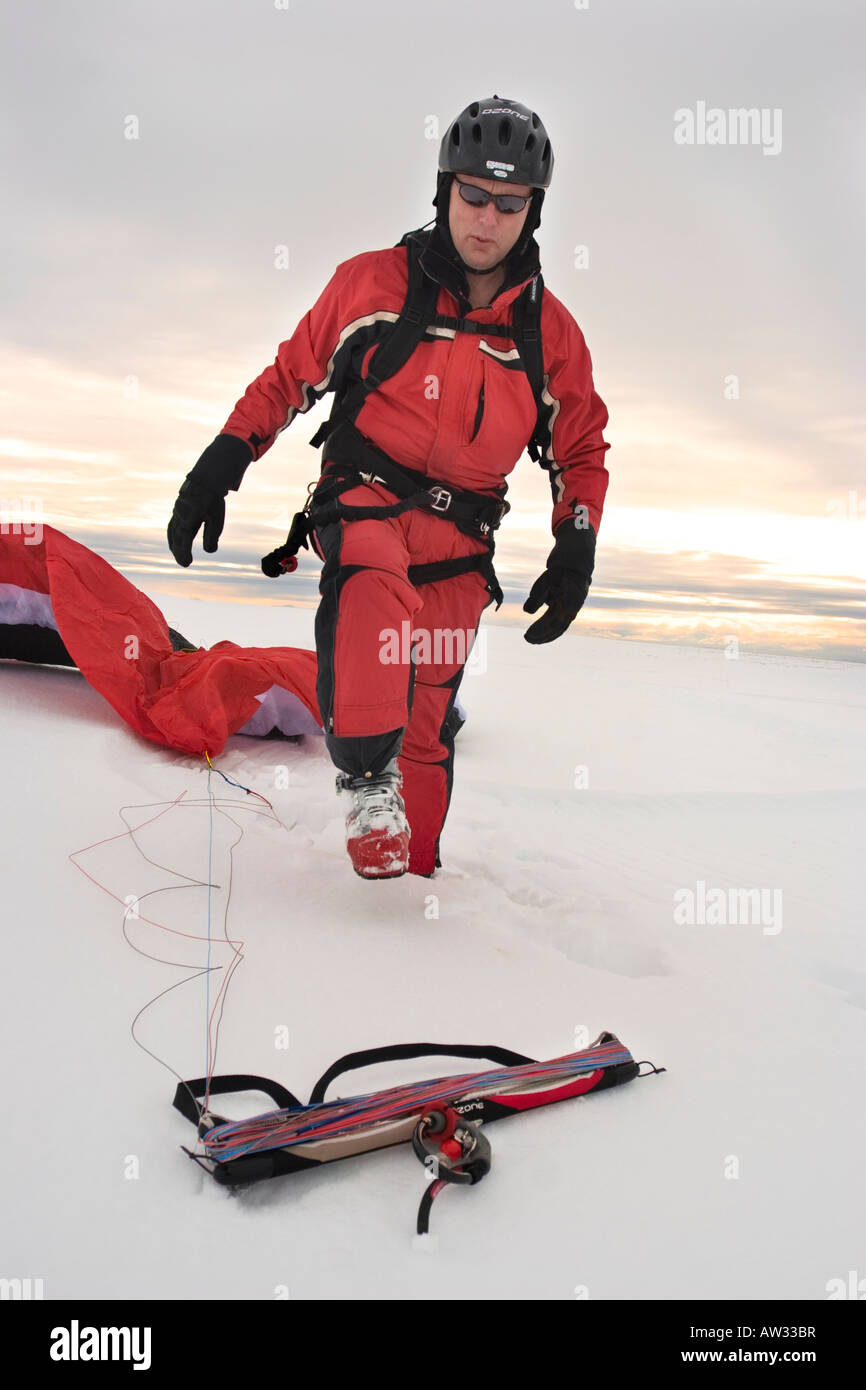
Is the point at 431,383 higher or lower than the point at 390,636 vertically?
higher

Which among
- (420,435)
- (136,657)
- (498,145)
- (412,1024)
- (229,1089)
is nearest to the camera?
(229,1089)

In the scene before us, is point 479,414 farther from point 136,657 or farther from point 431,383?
point 136,657

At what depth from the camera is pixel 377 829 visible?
96.7 inches

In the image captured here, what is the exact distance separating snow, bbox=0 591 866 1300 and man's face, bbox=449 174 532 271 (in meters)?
2.04

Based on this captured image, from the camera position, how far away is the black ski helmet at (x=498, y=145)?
266 cm

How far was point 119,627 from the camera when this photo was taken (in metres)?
4.16

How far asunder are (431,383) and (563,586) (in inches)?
32.5

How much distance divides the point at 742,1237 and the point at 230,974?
123 centimetres

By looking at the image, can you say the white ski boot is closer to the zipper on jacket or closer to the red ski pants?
the red ski pants

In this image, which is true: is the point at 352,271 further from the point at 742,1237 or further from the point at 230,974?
the point at 742,1237

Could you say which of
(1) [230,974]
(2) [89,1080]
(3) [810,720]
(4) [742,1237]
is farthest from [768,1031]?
(3) [810,720]

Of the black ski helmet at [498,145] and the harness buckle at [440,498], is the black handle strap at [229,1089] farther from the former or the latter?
the black ski helmet at [498,145]

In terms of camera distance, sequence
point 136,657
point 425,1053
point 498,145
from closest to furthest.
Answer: point 425,1053 < point 498,145 < point 136,657

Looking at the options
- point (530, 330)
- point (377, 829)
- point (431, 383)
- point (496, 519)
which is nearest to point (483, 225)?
point (530, 330)
